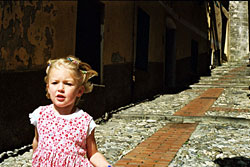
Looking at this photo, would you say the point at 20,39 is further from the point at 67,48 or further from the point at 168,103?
the point at 168,103

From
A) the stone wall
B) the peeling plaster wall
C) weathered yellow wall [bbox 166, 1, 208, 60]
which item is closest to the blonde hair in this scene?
the peeling plaster wall

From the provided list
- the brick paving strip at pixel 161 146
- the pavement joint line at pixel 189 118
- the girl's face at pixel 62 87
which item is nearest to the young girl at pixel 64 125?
the girl's face at pixel 62 87

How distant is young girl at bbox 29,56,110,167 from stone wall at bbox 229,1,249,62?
75.1 ft

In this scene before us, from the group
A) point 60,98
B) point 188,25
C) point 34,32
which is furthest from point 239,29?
point 60,98

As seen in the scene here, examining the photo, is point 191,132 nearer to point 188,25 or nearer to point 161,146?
point 161,146

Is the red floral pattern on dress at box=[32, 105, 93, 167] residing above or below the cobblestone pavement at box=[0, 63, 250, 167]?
above

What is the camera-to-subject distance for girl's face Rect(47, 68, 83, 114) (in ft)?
6.66

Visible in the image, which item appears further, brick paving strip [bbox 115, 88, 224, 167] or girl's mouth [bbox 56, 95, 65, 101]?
brick paving strip [bbox 115, 88, 224, 167]

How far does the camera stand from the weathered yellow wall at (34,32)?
4484mm

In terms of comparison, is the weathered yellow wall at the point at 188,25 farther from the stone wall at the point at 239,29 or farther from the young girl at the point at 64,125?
the young girl at the point at 64,125

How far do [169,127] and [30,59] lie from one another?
2816 millimetres

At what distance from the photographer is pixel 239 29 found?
23.6m

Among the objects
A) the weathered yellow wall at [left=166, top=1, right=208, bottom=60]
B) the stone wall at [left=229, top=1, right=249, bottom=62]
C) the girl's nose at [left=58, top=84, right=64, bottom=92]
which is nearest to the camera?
the girl's nose at [left=58, top=84, right=64, bottom=92]

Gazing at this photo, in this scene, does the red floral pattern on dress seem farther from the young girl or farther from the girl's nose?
the girl's nose
